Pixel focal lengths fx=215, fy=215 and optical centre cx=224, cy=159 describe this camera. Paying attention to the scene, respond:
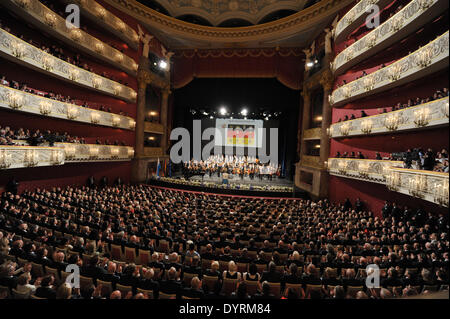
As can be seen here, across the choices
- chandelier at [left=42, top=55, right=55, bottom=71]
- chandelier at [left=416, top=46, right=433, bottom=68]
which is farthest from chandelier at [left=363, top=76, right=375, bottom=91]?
chandelier at [left=42, top=55, right=55, bottom=71]

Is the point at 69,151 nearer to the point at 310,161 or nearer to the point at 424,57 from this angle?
the point at 310,161

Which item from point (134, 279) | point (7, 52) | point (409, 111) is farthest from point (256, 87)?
point (134, 279)

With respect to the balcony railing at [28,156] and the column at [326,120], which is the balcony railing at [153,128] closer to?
the balcony railing at [28,156]

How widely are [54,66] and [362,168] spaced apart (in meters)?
19.7

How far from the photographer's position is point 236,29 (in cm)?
2183

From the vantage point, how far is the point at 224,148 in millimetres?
29219

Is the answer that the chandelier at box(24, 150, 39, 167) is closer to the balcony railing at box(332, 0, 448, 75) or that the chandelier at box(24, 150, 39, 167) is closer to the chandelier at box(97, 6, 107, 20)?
the chandelier at box(97, 6, 107, 20)

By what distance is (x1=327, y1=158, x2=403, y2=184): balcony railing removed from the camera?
10.9 metres

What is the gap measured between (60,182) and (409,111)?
67.7ft

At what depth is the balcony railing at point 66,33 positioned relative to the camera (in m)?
11.7

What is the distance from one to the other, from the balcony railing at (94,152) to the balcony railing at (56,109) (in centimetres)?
187

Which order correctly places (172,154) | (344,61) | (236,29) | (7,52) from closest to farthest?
(7,52) → (344,61) → (236,29) → (172,154)
